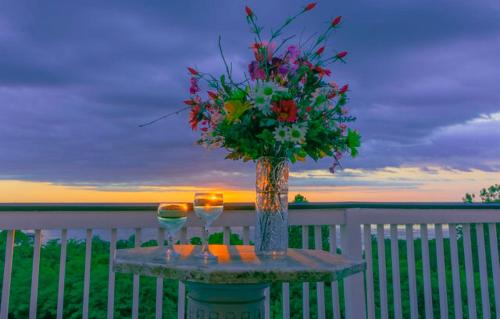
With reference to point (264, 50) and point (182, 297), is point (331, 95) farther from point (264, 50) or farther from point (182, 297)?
point (182, 297)

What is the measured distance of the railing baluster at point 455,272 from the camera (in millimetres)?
2819

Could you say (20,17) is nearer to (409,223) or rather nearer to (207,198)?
(207,198)

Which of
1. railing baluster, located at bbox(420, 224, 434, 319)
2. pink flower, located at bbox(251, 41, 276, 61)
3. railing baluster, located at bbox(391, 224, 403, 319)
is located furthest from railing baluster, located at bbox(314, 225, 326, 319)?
pink flower, located at bbox(251, 41, 276, 61)

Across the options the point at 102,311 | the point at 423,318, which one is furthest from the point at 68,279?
the point at 423,318

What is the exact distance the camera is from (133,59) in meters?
3.12

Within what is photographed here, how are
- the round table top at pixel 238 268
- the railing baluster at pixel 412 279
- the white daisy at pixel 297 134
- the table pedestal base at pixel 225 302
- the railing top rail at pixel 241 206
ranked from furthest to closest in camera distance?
the railing baluster at pixel 412 279, the railing top rail at pixel 241 206, the white daisy at pixel 297 134, the table pedestal base at pixel 225 302, the round table top at pixel 238 268

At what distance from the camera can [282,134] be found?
64.5 inches

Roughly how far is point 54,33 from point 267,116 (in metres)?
2.23

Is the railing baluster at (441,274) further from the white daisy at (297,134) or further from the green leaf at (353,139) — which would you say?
the white daisy at (297,134)

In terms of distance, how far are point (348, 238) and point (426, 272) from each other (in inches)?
23.9

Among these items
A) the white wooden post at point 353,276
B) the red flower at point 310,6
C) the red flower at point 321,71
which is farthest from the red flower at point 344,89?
the white wooden post at point 353,276

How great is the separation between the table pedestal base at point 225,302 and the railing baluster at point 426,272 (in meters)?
1.63

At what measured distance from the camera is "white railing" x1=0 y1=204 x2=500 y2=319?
94.8 inches

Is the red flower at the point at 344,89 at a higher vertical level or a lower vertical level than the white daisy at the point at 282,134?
higher
